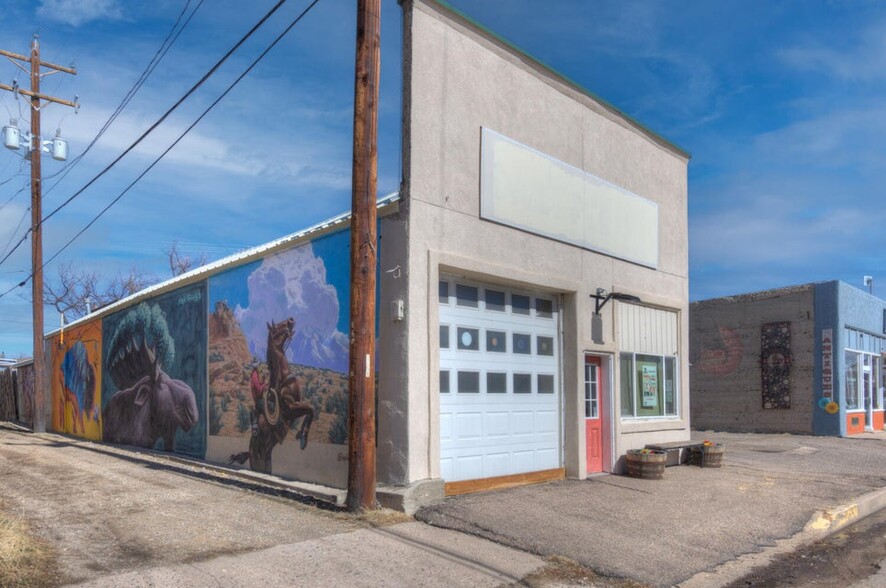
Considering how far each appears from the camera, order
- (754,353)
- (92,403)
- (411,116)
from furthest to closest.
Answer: (754,353), (92,403), (411,116)

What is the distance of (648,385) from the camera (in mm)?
15023

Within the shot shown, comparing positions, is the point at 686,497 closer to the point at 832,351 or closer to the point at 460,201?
the point at 460,201

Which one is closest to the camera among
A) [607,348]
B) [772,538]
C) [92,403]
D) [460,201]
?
[772,538]

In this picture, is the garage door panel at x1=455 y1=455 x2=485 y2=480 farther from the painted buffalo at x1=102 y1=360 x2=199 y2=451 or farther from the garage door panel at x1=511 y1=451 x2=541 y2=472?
the painted buffalo at x1=102 y1=360 x2=199 y2=451

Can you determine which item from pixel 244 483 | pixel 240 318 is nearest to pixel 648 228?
pixel 240 318

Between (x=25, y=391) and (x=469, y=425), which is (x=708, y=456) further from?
(x=25, y=391)

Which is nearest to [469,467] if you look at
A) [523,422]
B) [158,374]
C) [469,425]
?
[469,425]

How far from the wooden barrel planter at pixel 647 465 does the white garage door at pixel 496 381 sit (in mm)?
1404

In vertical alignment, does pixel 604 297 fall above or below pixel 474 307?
above

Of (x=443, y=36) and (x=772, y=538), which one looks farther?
(x=443, y=36)

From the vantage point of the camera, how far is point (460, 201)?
1067cm

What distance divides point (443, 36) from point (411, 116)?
4.79 ft
